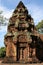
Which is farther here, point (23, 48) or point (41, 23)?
point (41, 23)

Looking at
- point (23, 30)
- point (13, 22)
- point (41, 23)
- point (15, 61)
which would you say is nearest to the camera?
point (15, 61)

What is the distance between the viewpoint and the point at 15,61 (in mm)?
18641

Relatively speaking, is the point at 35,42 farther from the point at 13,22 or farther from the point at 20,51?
the point at 13,22

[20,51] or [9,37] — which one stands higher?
[9,37]

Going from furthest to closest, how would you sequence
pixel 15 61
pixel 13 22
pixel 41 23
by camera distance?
pixel 41 23 < pixel 13 22 < pixel 15 61

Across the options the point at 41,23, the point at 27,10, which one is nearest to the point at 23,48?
the point at 27,10

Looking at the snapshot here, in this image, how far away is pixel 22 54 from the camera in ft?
61.9

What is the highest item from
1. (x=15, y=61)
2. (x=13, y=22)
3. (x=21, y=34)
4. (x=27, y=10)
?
(x=27, y=10)

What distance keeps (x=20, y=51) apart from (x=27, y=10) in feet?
18.7

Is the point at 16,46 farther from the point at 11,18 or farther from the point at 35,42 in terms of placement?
the point at 11,18

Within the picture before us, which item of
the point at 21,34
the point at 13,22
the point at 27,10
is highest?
the point at 27,10

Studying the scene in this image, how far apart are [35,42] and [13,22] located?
3.90 m

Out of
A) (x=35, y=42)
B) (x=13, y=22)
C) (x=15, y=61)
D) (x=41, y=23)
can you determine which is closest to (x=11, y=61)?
(x=15, y=61)

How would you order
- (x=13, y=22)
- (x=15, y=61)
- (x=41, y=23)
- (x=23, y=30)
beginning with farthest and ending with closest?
1. (x=41, y=23)
2. (x=13, y=22)
3. (x=23, y=30)
4. (x=15, y=61)
